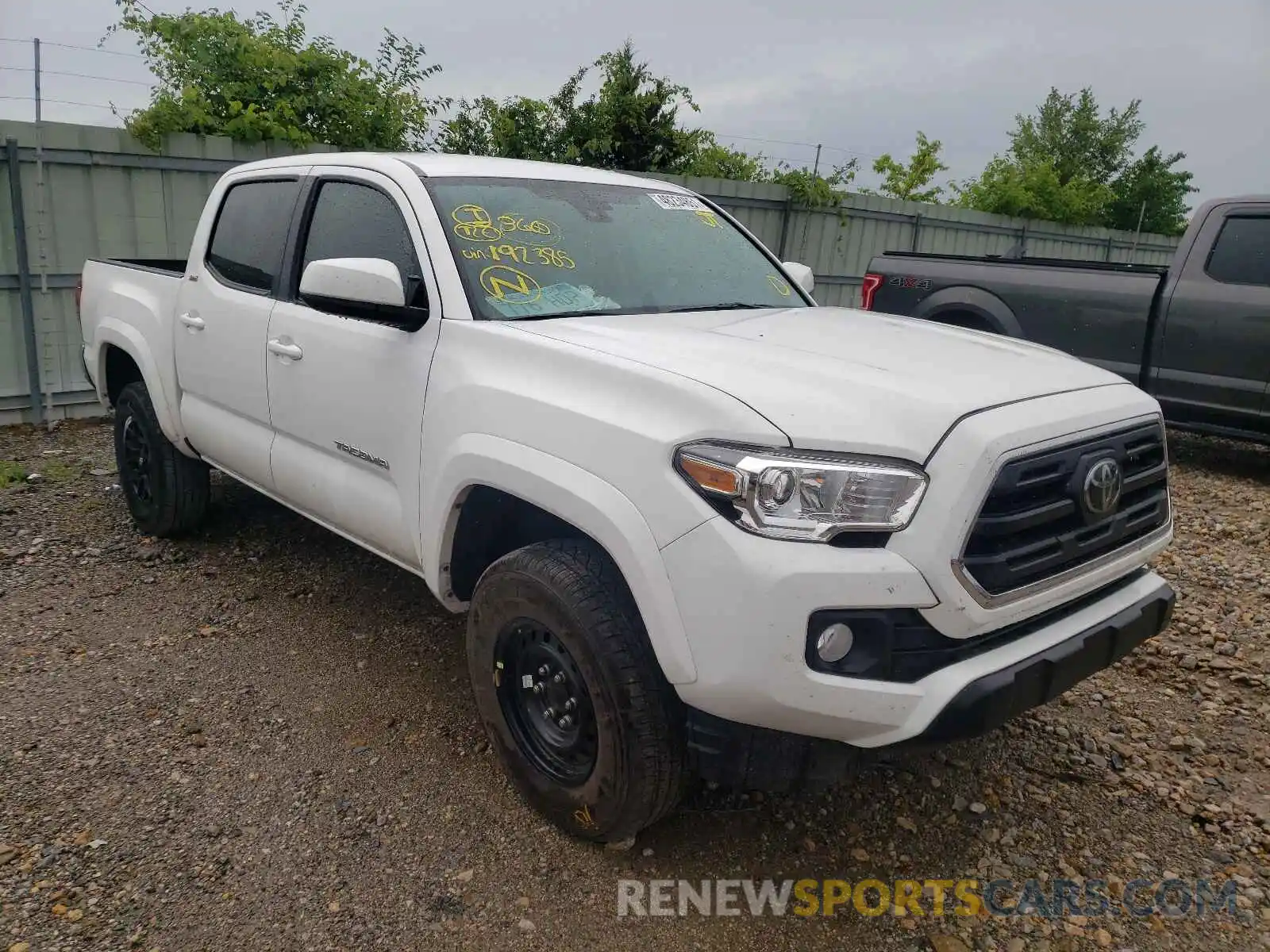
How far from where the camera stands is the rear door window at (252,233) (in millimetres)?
3891

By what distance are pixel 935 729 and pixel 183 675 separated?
286 cm

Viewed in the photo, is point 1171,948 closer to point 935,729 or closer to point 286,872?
point 935,729

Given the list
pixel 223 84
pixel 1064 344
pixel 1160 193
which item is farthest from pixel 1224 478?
pixel 1160 193

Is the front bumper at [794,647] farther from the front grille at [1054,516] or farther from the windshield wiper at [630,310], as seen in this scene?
the windshield wiper at [630,310]

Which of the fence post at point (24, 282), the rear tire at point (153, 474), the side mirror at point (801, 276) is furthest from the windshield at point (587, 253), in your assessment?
the fence post at point (24, 282)

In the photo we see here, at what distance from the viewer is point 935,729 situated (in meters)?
2.13

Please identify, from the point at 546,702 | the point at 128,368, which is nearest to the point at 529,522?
the point at 546,702

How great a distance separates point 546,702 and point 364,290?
1345 millimetres

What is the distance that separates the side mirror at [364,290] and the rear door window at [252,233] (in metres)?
1.01

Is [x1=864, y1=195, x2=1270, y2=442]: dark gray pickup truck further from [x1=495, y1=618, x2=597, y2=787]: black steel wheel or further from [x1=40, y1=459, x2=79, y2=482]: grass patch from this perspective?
[x1=40, y1=459, x2=79, y2=482]: grass patch

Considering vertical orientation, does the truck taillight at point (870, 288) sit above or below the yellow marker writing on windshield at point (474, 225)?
below

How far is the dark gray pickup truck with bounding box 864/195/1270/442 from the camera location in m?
6.50

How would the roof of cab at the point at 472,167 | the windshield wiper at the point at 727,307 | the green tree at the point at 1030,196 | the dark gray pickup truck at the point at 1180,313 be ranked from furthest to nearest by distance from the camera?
the green tree at the point at 1030,196 → the dark gray pickup truck at the point at 1180,313 → the roof of cab at the point at 472,167 → the windshield wiper at the point at 727,307

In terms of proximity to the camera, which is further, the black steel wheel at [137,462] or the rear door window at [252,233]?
the black steel wheel at [137,462]
